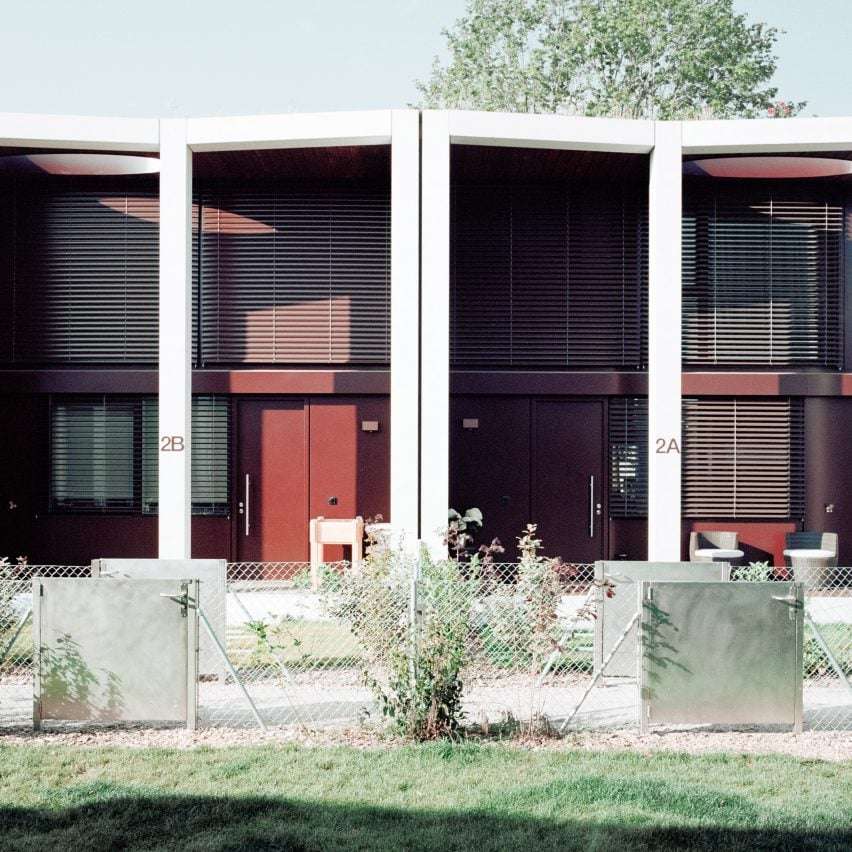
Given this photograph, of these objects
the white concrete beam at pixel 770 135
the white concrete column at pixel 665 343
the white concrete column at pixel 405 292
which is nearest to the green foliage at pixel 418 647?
the white concrete column at pixel 405 292

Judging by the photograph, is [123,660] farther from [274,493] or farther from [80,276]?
[80,276]

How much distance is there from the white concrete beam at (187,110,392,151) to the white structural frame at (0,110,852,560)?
1 centimetres

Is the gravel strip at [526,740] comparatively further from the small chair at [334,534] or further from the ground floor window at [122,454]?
the ground floor window at [122,454]

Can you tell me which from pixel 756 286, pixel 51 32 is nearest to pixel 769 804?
pixel 756 286

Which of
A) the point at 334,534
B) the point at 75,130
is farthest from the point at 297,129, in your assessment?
the point at 334,534

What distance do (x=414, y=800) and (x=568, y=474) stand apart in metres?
9.26

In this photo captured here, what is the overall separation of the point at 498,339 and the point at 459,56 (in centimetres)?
2484

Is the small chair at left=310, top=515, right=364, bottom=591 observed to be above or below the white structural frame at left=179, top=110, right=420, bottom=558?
below

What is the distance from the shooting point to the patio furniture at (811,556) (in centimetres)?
1282

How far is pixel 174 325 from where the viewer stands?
12219 mm

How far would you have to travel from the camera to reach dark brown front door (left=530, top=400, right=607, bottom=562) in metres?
14.0

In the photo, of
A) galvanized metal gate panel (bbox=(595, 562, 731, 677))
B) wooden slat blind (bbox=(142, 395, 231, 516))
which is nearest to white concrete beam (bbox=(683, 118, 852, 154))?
galvanized metal gate panel (bbox=(595, 562, 731, 677))

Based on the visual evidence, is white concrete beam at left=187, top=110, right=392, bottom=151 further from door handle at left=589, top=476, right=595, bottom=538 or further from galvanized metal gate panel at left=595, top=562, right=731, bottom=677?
galvanized metal gate panel at left=595, top=562, right=731, bottom=677

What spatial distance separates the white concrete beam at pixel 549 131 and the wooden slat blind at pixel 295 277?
2.34m
